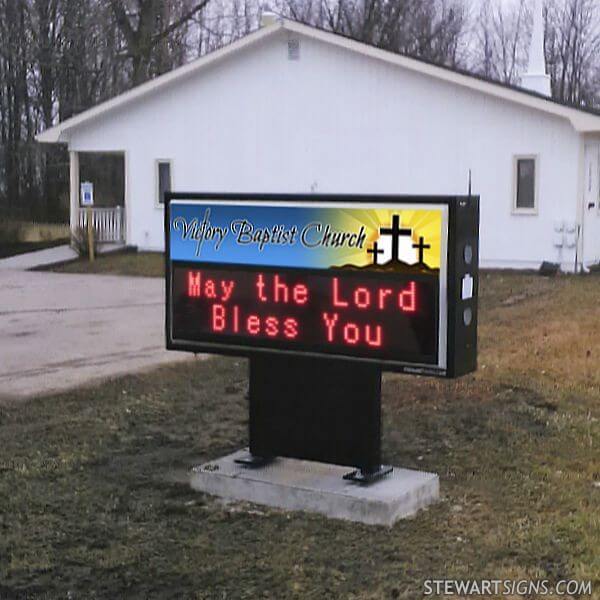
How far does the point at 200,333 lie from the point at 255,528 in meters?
1.24

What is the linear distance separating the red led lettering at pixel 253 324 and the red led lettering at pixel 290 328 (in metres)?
0.17

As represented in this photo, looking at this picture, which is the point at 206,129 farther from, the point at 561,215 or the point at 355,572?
the point at 355,572

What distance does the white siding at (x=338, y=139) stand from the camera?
2105 cm

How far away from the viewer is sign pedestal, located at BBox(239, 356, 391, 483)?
6.11 m

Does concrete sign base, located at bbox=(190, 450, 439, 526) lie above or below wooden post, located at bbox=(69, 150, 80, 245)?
below

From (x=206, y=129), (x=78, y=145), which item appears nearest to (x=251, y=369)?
(x=206, y=129)

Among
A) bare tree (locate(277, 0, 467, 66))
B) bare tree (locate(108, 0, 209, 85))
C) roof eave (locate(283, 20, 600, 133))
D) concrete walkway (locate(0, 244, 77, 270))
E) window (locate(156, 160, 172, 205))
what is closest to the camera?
roof eave (locate(283, 20, 600, 133))

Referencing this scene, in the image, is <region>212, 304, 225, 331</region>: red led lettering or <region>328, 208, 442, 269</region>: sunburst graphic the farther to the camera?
<region>212, 304, 225, 331</region>: red led lettering

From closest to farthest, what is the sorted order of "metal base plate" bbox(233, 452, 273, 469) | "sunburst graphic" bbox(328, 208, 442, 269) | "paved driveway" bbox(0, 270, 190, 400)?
1. "sunburst graphic" bbox(328, 208, 442, 269)
2. "metal base plate" bbox(233, 452, 273, 469)
3. "paved driveway" bbox(0, 270, 190, 400)

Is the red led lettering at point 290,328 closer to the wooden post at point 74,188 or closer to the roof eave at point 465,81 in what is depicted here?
the roof eave at point 465,81

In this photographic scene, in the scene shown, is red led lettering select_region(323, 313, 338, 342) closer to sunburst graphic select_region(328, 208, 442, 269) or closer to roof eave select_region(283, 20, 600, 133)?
sunburst graphic select_region(328, 208, 442, 269)

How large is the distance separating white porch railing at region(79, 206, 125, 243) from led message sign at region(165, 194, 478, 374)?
19743mm

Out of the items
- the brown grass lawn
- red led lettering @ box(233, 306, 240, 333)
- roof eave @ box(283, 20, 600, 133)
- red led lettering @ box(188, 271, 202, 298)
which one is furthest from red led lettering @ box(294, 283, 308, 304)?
roof eave @ box(283, 20, 600, 133)

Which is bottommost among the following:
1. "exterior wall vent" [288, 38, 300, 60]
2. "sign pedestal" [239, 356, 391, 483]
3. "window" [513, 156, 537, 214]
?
"sign pedestal" [239, 356, 391, 483]
